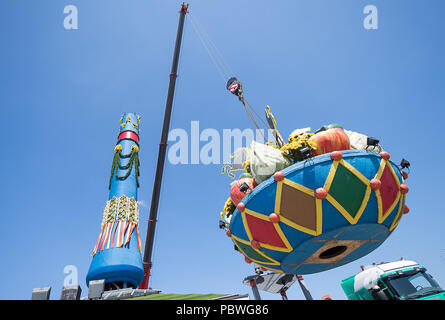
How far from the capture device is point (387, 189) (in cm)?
684

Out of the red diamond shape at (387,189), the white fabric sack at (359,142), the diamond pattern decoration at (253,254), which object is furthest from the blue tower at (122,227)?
the red diamond shape at (387,189)

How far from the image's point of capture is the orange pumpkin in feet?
22.9

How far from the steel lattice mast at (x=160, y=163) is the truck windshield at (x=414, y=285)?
12902 mm

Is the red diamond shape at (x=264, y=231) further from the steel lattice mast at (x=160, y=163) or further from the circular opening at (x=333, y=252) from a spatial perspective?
the steel lattice mast at (x=160, y=163)

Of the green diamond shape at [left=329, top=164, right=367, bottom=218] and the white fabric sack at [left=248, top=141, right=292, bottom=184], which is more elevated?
the white fabric sack at [left=248, top=141, right=292, bottom=184]

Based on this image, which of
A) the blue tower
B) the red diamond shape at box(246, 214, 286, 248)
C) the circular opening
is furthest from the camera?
the blue tower

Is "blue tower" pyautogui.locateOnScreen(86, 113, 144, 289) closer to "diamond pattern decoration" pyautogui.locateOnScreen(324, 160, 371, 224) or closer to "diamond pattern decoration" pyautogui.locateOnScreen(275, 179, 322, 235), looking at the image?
"diamond pattern decoration" pyautogui.locateOnScreen(275, 179, 322, 235)

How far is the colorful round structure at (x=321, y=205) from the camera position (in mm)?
6379

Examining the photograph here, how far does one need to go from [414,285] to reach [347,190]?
724 cm

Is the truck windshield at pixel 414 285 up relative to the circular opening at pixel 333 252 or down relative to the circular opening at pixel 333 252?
up

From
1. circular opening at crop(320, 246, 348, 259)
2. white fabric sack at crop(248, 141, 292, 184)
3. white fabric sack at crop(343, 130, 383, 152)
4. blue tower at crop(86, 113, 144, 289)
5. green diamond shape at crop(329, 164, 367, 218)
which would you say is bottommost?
circular opening at crop(320, 246, 348, 259)

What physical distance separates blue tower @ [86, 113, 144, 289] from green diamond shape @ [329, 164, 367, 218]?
11.5 metres

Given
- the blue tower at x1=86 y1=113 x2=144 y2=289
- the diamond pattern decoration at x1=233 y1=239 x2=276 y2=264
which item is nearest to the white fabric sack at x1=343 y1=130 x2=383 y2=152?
the diamond pattern decoration at x1=233 y1=239 x2=276 y2=264
